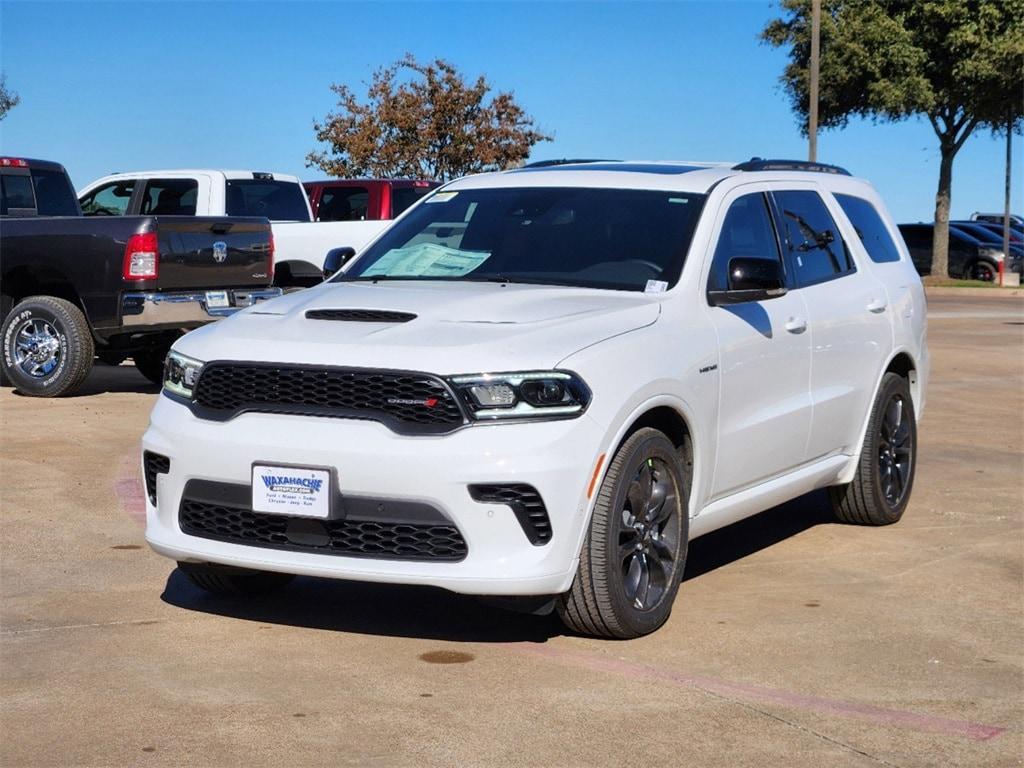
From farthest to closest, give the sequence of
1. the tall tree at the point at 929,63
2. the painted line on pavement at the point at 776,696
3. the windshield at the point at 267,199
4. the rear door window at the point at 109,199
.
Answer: the tall tree at the point at 929,63, the windshield at the point at 267,199, the rear door window at the point at 109,199, the painted line on pavement at the point at 776,696

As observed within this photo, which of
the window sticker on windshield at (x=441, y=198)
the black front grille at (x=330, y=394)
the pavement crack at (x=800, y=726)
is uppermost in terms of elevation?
the window sticker on windshield at (x=441, y=198)

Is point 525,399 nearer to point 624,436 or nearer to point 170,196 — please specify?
point 624,436

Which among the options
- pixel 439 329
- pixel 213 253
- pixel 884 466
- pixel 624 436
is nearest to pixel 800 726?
pixel 624 436

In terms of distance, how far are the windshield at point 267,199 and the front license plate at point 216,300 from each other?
13.4 feet

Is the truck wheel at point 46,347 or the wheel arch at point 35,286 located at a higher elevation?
the wheel arch at point 35,286

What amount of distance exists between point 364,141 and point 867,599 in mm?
43959

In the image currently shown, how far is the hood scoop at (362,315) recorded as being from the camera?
5.83 m

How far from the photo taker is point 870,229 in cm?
858

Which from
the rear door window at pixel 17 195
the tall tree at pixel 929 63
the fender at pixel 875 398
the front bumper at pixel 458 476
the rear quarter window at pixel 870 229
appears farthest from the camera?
the tall tree at pixel 929 63

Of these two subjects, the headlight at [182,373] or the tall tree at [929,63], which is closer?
the headlight at [182,373]

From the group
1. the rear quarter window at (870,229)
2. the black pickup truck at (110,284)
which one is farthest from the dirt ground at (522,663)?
the black pickup truck at (110,284)

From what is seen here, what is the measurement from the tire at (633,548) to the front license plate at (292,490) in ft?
3.04

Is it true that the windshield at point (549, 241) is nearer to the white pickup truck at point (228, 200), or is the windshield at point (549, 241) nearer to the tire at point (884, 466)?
the tire at point (884, 466)

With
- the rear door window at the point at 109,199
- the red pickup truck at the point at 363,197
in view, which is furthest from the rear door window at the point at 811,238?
the red pickup truck at the point at 363,197
